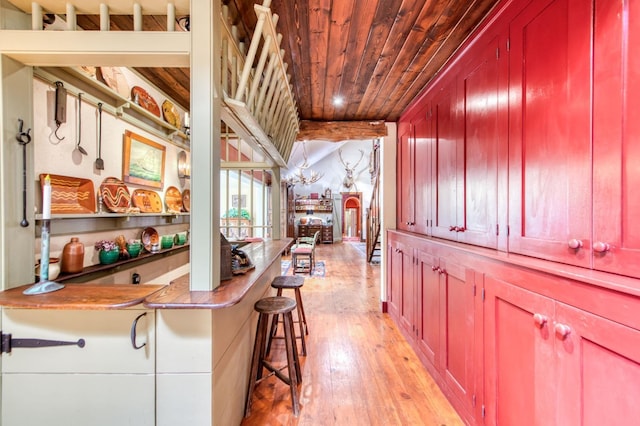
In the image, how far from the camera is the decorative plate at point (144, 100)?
6.70 ft

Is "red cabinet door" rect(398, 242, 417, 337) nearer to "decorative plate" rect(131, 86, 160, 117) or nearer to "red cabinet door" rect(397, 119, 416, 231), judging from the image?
"red cabinet door" rect(397, 119, 416, 231)

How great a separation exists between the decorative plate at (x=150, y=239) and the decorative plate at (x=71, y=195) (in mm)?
561

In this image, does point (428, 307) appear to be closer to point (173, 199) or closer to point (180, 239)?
point (180, 239)

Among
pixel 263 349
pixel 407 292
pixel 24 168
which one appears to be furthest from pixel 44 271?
pixel 407 292

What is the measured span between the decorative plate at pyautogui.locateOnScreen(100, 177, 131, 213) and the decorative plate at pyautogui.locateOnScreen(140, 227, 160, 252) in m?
0.34

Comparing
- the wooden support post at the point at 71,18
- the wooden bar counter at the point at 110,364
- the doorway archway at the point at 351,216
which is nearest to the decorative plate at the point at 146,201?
the wooden bar counter at the point at 110,364

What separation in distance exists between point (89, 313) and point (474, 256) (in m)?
1.92

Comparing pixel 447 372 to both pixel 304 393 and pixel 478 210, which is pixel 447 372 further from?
→ pixel 478 210

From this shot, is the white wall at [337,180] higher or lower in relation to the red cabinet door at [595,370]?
higher

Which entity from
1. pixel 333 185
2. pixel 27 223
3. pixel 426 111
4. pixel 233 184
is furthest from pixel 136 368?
pixel 333 185

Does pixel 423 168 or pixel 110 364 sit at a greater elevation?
pixel 423 168

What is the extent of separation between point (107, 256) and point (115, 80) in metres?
1.23

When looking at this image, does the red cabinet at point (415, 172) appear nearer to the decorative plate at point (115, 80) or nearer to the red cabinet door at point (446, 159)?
the red cabinet door at point (446, 159)

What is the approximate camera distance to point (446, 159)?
191 cm
